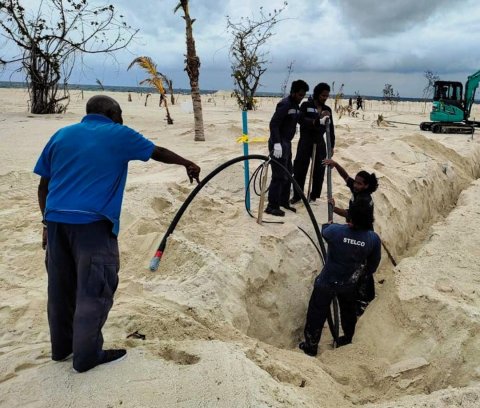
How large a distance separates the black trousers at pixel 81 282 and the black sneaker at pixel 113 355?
39 mm

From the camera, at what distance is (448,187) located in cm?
871

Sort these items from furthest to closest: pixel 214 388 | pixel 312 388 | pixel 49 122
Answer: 1. pixel 49 122
2. pixel 312 388
3. pixel 214 388

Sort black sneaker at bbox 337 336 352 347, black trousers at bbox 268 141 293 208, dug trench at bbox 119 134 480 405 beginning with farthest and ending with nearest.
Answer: black trousers at bbox 268 141 293 208
black sneaker at bbox 337 336 352 347
dug trench at bbox 119 134 480 405

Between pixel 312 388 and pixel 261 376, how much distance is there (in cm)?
45

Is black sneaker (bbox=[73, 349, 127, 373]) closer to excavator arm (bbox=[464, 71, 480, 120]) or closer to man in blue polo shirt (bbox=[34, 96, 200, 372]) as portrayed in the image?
man in blue polo shirt (bbox=[34, 96, 200, 372])

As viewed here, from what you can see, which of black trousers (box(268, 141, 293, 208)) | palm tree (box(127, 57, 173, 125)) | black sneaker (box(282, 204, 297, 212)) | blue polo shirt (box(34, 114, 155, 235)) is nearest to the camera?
blue polo shirt (box(34, 114, 155, 235))

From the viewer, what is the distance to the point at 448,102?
16703 millimetres

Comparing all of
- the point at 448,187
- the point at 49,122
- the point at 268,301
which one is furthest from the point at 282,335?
the point at 49,122

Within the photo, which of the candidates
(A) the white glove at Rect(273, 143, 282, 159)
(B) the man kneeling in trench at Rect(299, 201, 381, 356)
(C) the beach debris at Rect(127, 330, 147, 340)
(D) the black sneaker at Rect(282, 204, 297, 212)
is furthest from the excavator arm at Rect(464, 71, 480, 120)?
(C) the beach debris at Rect(127, 330, 147, 340)

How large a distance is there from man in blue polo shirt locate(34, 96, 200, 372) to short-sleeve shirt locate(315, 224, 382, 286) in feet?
6.75

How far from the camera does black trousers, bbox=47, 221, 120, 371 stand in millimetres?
2268

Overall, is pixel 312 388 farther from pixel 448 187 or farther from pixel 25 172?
pixel 448 187

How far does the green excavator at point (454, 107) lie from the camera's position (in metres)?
16.6

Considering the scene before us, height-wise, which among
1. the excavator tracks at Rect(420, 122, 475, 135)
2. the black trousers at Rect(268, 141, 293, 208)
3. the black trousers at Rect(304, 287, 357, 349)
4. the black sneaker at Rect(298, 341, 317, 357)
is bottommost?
the black sneaker at Rect(298, 341, 317, 357)
